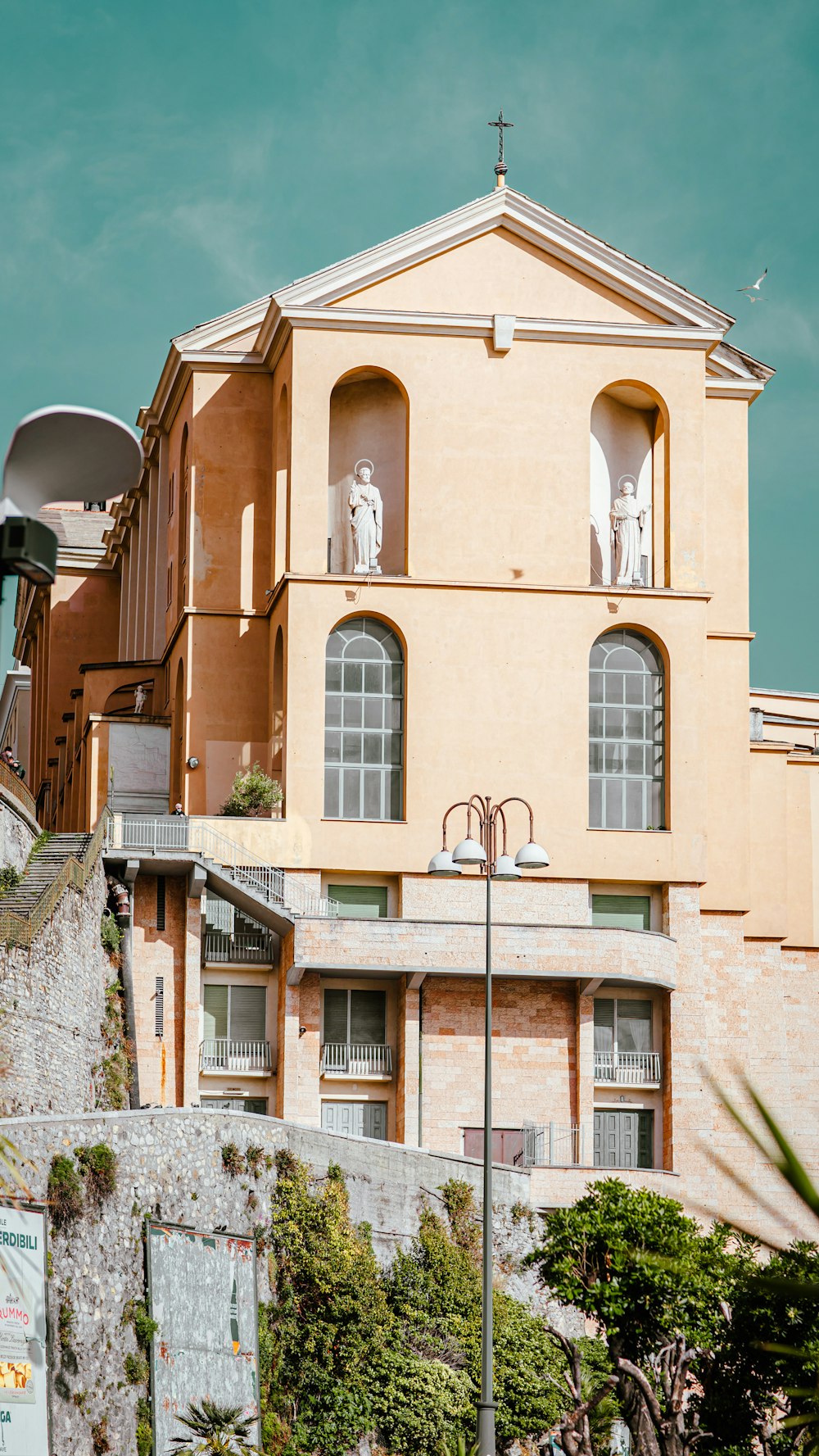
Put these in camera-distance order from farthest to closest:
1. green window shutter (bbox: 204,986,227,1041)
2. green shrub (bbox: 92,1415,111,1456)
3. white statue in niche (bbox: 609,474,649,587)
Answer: white statue in niche (bbox: 609,474,649,587)
green window shutter (bbox: 204,986,227,1041)
green shrub (bbox: 92,1415,111,1456)

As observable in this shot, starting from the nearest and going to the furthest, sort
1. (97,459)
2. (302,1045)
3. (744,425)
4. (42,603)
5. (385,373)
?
(97,459)
(302,1045)
(385,373)
(744,425)
(42,603)

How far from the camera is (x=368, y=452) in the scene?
49750mm

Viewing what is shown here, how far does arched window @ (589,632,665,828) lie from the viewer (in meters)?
47.5

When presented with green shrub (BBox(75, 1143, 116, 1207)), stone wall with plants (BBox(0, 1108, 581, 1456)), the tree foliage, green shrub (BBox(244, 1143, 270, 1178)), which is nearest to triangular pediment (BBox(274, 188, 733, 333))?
stone wall with plants (BBox(0, 1108, 581, 1456))

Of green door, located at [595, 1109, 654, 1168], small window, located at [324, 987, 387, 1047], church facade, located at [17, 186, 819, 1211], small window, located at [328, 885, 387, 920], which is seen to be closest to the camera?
church facade, located at [17, 186, 819, 1211]

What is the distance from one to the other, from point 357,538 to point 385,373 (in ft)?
12.3

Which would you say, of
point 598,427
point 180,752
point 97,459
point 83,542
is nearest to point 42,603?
point 83,542

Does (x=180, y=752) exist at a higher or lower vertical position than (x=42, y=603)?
lower

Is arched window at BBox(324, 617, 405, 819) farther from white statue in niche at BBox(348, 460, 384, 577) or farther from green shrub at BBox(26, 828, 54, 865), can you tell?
green shrub at BBox(26, 828, 54, 865)

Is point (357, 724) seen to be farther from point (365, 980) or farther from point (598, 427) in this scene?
point (598, 427)

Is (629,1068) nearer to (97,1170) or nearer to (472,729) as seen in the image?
(472,729)

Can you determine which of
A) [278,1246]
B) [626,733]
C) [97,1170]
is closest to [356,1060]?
[626,733]

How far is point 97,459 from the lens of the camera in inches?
281

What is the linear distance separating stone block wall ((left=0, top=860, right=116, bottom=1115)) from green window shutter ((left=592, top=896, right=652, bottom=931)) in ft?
37.2
